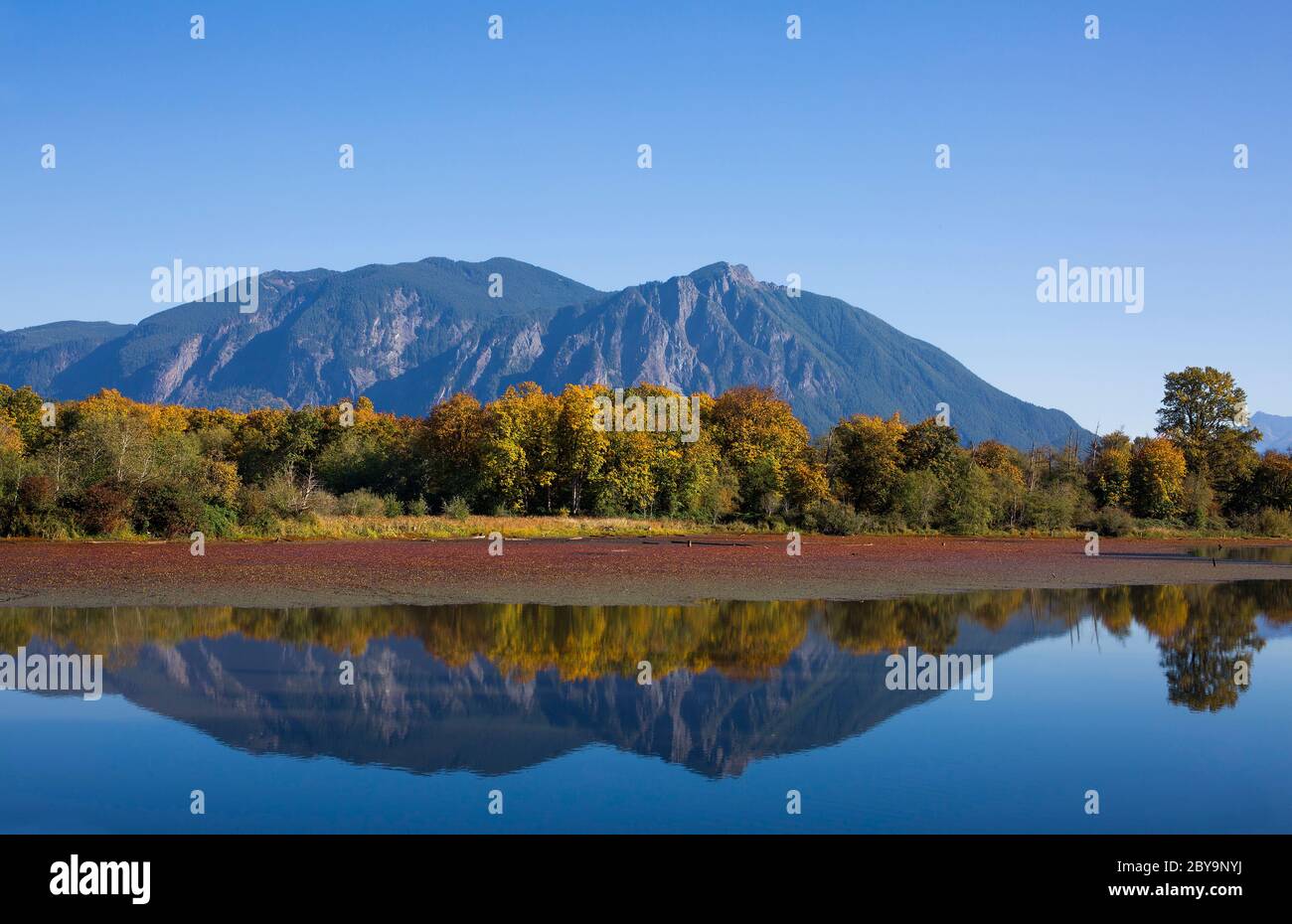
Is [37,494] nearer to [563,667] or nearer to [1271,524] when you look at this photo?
[563,667]

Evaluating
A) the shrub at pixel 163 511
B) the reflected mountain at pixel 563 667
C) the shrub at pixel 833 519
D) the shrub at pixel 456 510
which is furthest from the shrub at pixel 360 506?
the reflected mountain at pixel 563 667

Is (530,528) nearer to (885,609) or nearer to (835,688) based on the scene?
(885,609)

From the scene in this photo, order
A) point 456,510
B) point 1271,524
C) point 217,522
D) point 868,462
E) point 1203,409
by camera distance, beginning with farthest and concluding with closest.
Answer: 1. point 1203,409
2. point 1271,524
3. point 868,462
4. point 456,510
5. point 217,522

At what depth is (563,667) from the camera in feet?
67.7

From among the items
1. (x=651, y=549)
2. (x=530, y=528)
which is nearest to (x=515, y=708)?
(x=651, y=549)

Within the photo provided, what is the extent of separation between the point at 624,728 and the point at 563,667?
4.63 m

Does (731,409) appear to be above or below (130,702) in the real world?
above

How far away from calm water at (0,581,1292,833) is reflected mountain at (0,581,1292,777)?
0.27ft

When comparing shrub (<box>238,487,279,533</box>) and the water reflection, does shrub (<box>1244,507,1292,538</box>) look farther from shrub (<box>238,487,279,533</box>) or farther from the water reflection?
shrub (<box>238,487,279,533</box>)

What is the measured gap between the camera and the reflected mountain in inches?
614

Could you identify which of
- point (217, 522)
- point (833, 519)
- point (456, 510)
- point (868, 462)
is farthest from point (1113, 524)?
point (217, 522)
